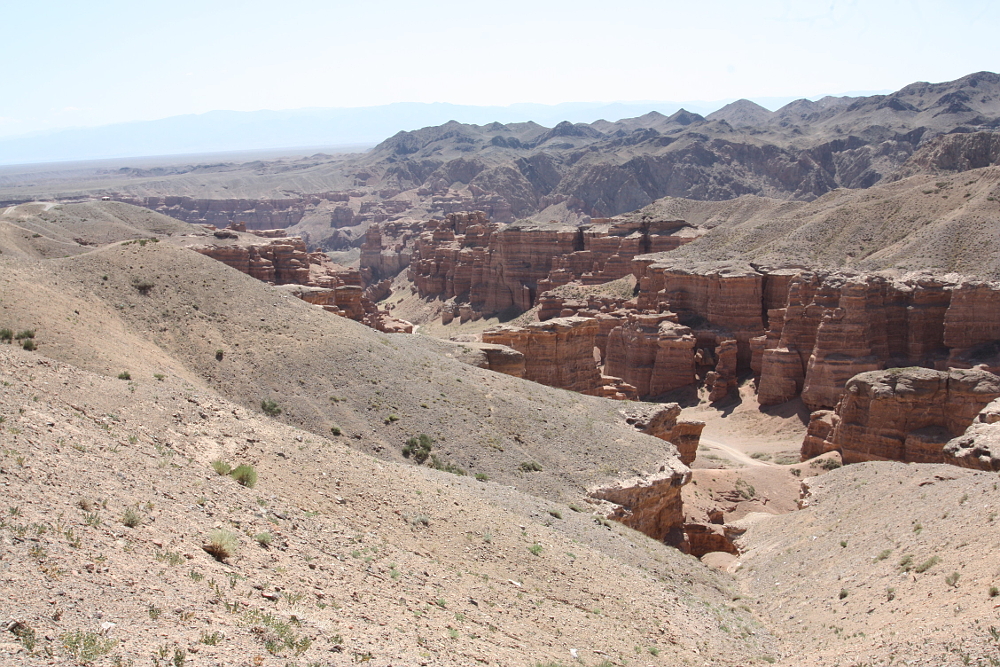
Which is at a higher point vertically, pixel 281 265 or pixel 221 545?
pixel 221 545

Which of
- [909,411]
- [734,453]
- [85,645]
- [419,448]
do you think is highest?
[85,645]

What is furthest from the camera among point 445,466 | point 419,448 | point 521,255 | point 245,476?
point 521,255

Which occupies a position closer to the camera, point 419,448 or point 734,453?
point 419,448

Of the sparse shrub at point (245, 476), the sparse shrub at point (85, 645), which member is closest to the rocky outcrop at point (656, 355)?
the sparse shrub at point (245, 476)

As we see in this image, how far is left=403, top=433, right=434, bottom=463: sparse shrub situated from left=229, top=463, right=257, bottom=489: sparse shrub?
9.07 m

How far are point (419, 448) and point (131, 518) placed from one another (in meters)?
13.5

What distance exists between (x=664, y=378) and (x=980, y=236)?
1962cm

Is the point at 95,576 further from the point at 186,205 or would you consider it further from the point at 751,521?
the point at 186,205

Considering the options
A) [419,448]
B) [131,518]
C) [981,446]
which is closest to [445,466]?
[419,448]

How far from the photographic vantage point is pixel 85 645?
7.84m

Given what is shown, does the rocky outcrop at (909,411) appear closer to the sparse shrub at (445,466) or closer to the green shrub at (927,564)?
the green shrub at (927,564)

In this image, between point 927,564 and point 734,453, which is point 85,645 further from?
point 734,453

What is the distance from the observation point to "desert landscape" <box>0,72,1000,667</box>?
10.4m

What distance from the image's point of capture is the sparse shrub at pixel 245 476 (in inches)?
572
